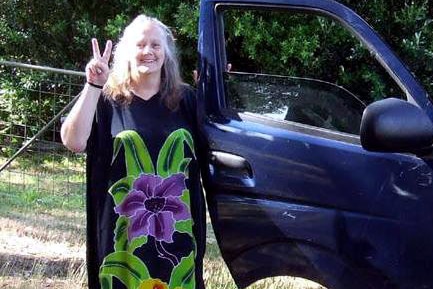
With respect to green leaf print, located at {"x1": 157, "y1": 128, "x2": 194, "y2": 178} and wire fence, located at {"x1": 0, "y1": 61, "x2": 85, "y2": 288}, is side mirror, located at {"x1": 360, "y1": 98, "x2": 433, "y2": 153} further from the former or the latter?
wire fence, located at {"x1": 0, "y1": 61, "x2": 85, "y2": 288}

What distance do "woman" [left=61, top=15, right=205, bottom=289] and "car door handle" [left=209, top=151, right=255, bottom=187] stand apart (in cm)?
8

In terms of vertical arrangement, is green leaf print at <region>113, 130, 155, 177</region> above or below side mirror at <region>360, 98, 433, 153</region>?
below

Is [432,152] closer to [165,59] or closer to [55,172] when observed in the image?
[165,59]

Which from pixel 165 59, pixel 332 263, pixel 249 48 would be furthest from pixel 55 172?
pixel 332 263

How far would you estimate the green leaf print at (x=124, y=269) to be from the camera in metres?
2.53

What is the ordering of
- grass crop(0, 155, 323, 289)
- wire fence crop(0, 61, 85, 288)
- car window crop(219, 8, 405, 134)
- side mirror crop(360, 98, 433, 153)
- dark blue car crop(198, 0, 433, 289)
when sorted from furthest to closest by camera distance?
1. wire fence crop(0, 61, 85, 288)
2. grass crop(0, 155, 323, 289)
3. car window crop(219, 8, 405, 134)
4. dark blue car crop(198, 0, 433, 289)
5. side mirror crop(360, 98, 433, 153)

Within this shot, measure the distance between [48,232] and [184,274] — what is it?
2.98 m

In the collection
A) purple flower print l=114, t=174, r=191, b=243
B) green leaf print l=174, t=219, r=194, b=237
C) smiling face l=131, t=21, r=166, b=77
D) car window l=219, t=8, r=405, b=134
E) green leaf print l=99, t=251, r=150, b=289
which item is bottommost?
green leaf print l=99, t=251, r=150, b=289

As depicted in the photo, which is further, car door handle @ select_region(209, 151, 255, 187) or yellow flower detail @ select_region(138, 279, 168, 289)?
yellow flower detail @ select_region(138, 279, 168, 289)

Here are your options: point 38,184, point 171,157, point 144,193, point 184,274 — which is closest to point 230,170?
point 171,157

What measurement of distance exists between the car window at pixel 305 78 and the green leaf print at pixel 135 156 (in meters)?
0.37

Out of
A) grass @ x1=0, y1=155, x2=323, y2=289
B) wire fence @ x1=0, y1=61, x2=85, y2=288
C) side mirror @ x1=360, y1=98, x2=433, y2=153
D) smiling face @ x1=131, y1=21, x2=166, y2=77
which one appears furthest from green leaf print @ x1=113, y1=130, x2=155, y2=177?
wire fence @ x1=0, y1=61, x2=85, y2=288

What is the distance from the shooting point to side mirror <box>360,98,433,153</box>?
6.55ft

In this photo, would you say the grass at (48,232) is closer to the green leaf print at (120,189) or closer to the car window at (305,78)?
the car window at (305,78)
